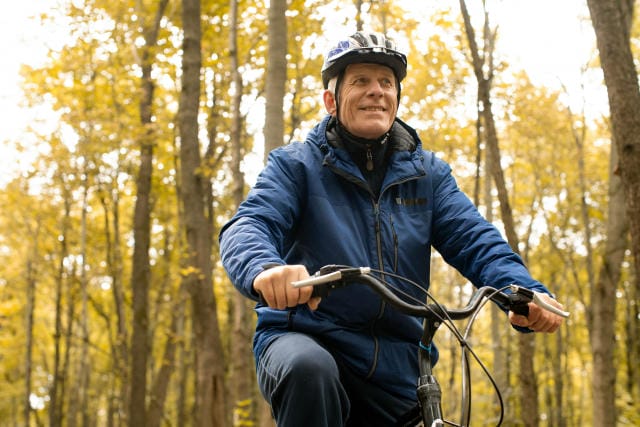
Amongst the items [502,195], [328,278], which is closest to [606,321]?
[502,195]

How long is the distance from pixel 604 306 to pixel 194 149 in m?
5.87

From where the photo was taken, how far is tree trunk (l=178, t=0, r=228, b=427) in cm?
827

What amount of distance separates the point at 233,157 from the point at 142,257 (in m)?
3.58

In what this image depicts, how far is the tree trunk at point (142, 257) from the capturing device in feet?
36.8

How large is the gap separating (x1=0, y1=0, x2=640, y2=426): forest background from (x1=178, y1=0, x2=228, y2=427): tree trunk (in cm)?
2

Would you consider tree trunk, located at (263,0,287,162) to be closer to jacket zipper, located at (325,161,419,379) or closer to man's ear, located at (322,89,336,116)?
man's ear, located at (322,89,336,116)

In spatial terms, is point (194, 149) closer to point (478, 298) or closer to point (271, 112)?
point (271, 112)

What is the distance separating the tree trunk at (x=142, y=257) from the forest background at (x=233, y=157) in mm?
38

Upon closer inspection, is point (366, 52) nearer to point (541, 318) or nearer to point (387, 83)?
point (387, 83)

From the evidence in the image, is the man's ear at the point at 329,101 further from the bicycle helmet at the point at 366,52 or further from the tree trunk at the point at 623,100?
the tree trunk at the point at 623,100

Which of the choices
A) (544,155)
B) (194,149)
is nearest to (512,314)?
(194,149)

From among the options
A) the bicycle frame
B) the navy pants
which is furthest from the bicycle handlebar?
the navy pants

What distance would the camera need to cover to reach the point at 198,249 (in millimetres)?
8586

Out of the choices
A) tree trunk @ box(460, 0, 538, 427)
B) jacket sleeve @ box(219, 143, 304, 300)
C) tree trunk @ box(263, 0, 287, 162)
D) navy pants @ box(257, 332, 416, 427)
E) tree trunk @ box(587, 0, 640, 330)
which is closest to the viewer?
navy pants @ box(257, 332, 416, 427)
